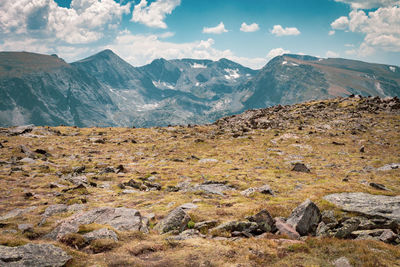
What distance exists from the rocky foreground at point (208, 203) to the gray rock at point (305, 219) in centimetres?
9

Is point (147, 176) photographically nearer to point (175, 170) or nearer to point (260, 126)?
point (175, 170)

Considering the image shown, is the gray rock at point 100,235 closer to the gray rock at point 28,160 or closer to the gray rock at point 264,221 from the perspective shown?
the gray rock at point 264,221

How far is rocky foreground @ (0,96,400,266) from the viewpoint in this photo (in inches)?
516

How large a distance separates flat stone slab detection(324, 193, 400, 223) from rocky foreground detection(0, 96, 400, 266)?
10 centimetres

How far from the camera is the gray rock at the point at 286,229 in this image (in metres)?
15.7

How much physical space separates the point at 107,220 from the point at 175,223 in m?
5.54

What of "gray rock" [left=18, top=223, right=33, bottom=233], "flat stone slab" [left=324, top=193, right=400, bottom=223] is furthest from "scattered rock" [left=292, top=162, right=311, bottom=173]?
"gray rock" [left=18, top=223, right=33, bottom=233]

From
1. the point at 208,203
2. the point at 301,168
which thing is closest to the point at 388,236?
the point at 208,203

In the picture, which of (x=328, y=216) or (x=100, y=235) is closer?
(x=100, y=235)

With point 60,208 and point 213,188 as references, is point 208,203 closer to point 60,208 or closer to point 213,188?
point 213,188

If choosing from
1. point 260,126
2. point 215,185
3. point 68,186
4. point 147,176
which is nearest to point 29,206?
point 68,186

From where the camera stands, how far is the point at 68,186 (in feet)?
94.0

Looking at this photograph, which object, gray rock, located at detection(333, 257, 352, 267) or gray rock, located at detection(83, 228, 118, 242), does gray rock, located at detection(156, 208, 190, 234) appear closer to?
gray rock, located at detection(83, 228, 118, 242)

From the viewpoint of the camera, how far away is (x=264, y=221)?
1691 cm
